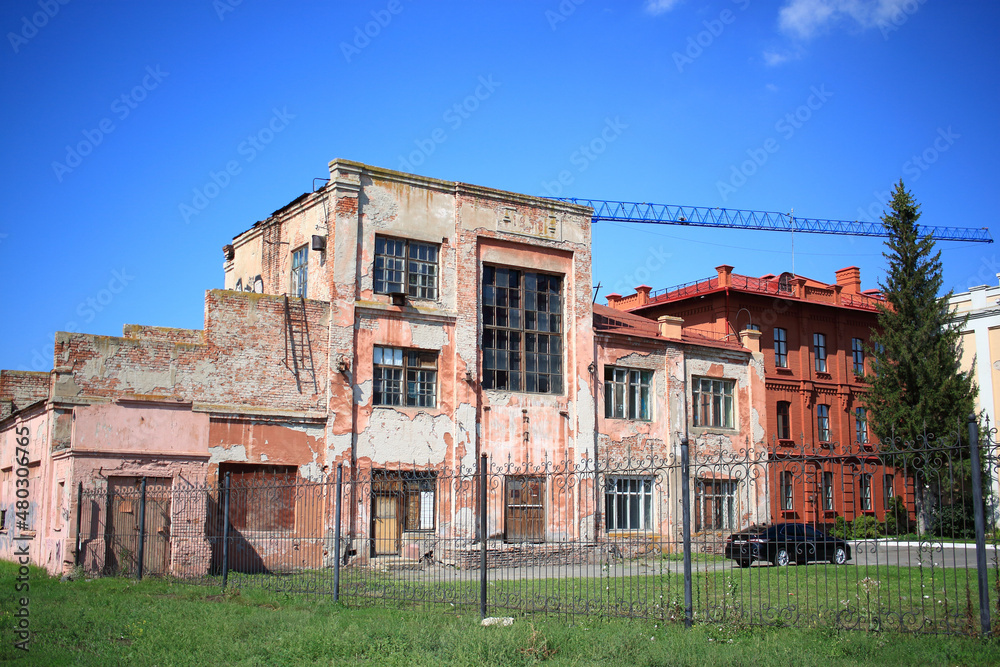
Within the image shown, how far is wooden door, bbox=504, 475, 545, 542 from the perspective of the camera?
81.1 ft

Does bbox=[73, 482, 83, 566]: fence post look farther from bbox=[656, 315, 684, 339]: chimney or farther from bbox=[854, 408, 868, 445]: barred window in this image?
bbox=[854, 408, 868, 445]: barred window

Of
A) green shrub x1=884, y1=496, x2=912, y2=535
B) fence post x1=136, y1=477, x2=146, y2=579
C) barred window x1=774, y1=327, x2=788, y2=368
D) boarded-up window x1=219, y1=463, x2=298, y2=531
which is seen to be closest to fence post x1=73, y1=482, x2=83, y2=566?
fence post x1=136, y1=477, x2=146, y2=579

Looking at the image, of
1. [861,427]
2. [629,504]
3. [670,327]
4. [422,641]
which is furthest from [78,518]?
[861,427]

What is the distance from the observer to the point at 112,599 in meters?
14.1

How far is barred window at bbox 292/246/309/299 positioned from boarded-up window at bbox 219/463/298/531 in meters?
5.53

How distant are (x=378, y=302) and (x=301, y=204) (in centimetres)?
397

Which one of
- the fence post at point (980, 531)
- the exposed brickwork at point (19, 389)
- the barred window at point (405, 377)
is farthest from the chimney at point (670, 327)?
the fence post at point (980, 531)

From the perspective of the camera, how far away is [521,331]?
2638 centimetres

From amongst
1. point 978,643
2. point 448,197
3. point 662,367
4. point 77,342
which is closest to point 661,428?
point 662,367

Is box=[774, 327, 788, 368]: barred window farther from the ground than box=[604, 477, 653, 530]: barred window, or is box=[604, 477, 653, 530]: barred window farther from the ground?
box=[774, 327, 788, 368]: barred window

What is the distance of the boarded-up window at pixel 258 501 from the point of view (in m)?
21.2

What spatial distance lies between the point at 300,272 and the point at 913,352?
25160 millimetres

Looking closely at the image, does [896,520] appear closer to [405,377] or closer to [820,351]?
[405,377]

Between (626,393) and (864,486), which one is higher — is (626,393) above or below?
above
